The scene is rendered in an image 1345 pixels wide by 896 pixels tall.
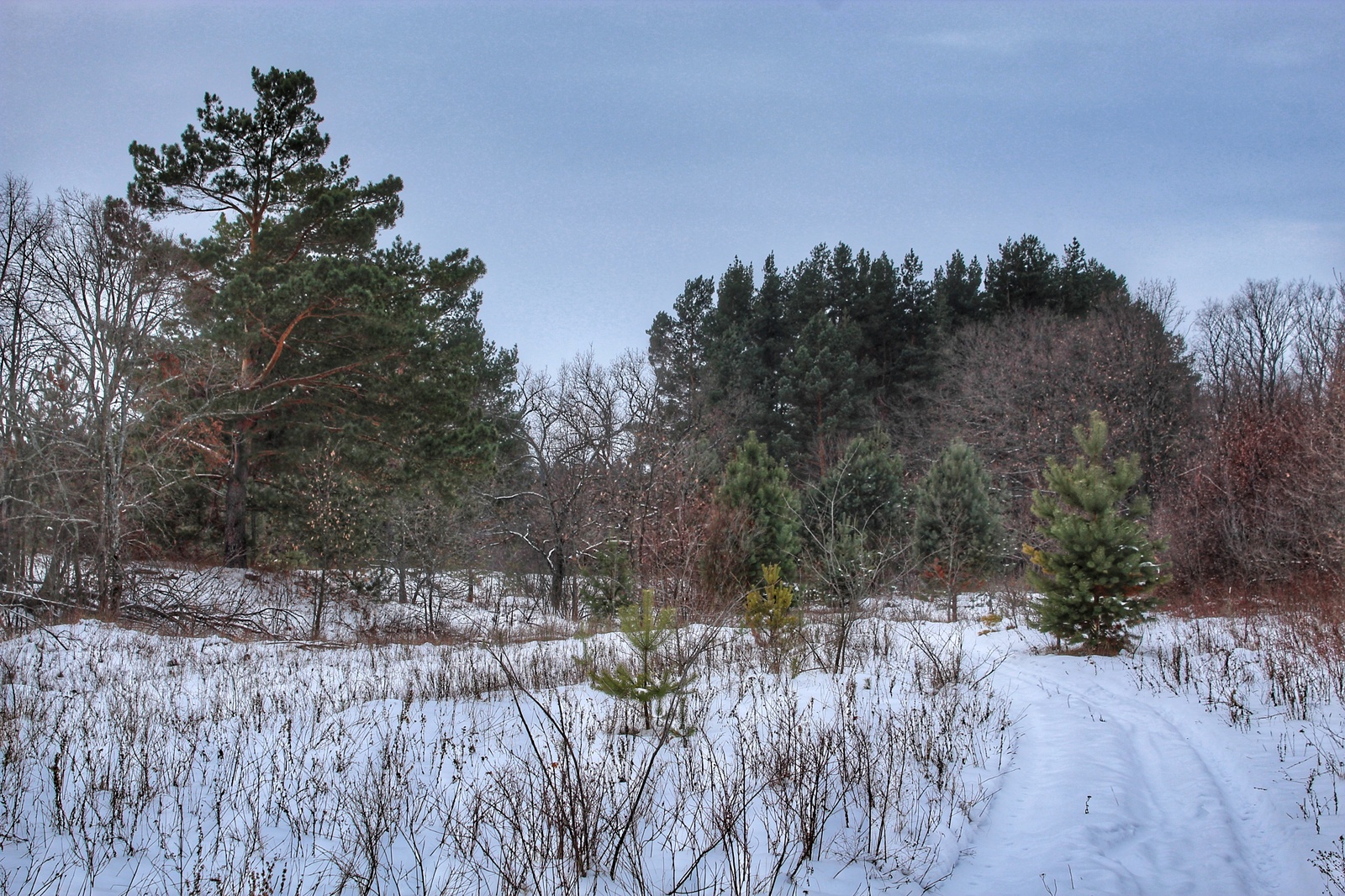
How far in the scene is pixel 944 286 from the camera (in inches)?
1308

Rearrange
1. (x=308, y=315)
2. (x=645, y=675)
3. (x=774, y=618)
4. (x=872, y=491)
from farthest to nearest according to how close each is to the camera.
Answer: (x=872, y=491)
(x=308, y=315)
(x=774, y=618)
(x=645, y=675)

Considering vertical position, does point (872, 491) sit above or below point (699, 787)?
above

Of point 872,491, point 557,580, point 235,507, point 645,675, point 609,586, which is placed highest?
point 872,491

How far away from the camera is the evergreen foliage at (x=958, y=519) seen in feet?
51.7

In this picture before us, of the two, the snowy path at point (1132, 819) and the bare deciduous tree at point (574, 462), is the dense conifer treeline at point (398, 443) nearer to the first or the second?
the bare deciduous tree at point (574, 462)

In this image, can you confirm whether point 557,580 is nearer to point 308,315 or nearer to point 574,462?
point 574,462

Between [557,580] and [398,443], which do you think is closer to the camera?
[398,443]

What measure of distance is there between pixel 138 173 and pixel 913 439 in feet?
88.3

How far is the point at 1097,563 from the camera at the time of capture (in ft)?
26.4

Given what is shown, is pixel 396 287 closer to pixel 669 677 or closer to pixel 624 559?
pixel 624 559

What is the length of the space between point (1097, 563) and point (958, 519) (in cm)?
749

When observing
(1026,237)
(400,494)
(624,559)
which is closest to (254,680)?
(624,559)

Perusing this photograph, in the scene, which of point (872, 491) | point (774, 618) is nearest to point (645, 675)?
point (774, 618)

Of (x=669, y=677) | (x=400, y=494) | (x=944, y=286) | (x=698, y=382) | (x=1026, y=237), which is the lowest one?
(x=669, y=677)
